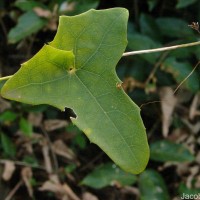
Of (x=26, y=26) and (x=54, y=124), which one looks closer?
(x=26, y=26)

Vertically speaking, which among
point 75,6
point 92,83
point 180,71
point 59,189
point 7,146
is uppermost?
point 92,83

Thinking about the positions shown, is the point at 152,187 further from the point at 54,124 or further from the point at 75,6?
the point at 75,6

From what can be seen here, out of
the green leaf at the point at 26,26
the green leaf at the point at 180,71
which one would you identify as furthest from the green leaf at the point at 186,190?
the green leaf at the point at 26,26

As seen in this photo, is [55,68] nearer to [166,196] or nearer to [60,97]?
[60,97]

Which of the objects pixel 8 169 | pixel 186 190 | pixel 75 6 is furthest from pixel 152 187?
pixel 75 6

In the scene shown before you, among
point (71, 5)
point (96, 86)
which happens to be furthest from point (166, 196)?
point (96, 86)

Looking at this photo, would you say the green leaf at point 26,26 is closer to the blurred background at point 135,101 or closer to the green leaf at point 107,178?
the blurred background at point 135,101
